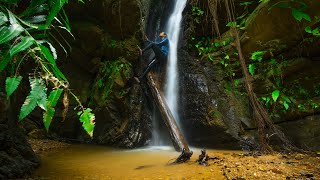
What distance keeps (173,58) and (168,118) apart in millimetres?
2708

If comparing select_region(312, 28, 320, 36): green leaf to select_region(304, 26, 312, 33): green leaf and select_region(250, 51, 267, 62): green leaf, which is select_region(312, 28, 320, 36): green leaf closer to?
select_region(304, 26, 312, 33): green leaf

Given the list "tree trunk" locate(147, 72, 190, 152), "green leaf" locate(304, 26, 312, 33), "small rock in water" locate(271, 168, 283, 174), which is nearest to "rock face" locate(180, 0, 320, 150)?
"green leaf" locate(304, 26, 312, 33)

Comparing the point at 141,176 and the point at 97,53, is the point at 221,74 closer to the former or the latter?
the point at 97,53

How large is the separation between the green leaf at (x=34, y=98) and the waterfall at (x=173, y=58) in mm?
5908

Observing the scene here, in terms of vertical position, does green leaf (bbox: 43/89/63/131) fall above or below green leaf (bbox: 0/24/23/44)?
below

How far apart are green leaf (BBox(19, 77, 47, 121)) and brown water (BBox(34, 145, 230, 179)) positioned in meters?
2.65

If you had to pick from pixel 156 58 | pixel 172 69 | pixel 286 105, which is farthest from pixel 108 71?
pixel 286 105

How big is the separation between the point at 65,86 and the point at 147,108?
6.19 m

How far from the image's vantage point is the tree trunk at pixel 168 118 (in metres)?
5.36

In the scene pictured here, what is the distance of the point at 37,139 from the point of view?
21.3ft

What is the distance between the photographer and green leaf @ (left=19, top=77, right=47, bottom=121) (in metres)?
0.91

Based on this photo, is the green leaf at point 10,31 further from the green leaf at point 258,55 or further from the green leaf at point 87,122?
the green leaf at point 258,55

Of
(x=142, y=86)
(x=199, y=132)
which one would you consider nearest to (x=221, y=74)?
(x=199, y=132)

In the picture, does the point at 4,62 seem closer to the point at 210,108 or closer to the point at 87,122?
the point at 87,122
